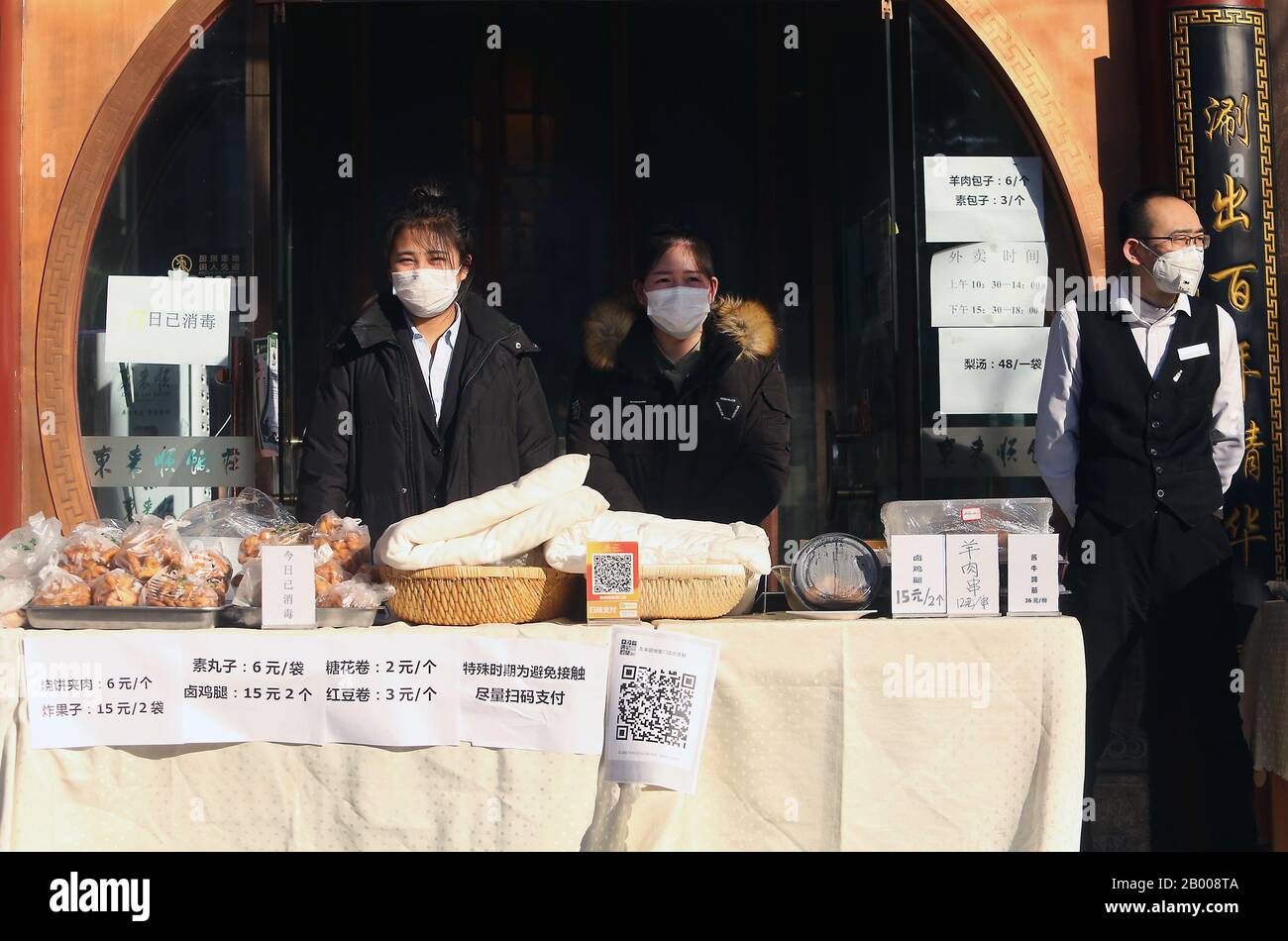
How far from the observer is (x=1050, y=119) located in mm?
4535

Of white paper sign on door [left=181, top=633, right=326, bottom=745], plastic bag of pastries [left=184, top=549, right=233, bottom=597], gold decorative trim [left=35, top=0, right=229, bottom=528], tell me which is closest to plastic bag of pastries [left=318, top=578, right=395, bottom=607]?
white paper sign on door [left=181, top=633, right=326, bottom=745]

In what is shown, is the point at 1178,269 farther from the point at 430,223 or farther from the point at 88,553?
the point at 88,553

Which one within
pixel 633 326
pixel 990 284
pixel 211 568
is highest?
pixel 990 284

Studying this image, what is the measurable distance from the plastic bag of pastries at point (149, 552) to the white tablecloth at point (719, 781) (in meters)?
0.26

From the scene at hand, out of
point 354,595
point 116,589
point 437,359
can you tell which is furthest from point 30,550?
point 437,359

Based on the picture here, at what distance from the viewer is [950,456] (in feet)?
15.4

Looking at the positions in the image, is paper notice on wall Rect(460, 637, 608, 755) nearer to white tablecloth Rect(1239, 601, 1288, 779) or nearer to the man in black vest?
the man in black vest

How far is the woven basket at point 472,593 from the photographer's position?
8.87 feet

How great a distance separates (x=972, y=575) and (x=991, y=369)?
6.76ft

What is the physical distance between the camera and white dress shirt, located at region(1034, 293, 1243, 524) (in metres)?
3.51

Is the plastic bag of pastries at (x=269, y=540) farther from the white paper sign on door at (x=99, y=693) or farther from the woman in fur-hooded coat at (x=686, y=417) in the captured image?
the woman in fur-hooded coat at (x=686, y=417)

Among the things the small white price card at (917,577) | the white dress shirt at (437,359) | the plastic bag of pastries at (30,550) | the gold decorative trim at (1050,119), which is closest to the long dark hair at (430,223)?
the white dress shirt at (437,359)

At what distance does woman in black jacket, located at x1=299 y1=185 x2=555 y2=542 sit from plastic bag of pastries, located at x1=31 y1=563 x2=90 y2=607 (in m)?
0.79

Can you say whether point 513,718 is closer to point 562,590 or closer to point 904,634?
point 562,590
